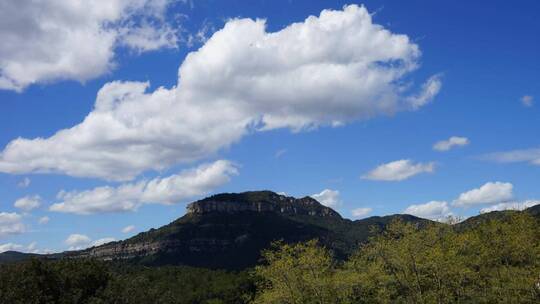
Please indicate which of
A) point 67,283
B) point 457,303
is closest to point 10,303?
point 67,283

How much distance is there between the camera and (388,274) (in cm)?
6025

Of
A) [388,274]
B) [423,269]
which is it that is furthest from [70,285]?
[423,269]

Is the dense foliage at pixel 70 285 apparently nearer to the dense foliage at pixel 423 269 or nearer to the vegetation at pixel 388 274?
the vegetation at pixel 388 274

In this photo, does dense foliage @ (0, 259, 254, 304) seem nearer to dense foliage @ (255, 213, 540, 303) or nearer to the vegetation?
the vegetation

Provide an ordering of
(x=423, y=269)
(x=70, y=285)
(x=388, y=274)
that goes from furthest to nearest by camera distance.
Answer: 1. (x=388, y=274)
2. (x=70, y=285)
3. (x=423, y=269)

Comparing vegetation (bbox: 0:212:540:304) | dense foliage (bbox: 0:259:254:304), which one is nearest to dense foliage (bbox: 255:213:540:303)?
vegetation (bbox: 0:212:540:304)

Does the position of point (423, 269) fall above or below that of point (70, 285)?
below

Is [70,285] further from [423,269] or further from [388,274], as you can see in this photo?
[423,269]

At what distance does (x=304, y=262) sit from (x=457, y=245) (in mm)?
17859

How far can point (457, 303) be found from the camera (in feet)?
174

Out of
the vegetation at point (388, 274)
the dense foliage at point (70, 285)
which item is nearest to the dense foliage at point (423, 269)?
the vegetation at point (388, 274)

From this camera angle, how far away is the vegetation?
50.7m

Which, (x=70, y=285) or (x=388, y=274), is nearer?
(x=70, y=285)

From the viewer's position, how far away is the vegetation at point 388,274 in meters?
50.7
